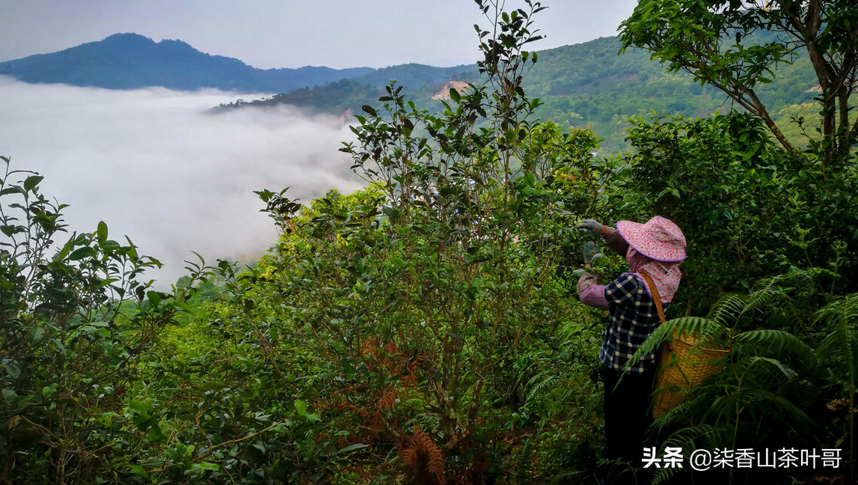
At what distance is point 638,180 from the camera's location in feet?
9.64

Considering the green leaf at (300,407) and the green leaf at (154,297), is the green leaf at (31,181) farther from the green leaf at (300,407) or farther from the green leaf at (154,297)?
the green leaf at (300,407)

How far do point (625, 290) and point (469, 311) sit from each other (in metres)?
0.74

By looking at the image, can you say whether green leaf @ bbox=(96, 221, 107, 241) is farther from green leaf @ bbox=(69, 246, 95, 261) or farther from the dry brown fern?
the dry brown fern

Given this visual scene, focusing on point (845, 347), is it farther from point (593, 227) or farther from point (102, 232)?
point (102, 232)

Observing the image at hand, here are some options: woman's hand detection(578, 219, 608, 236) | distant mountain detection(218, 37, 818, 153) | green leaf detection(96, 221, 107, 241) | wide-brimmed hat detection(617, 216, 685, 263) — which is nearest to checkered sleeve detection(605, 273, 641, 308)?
wide-brimmed hat detection(617, 216, 685, 263)

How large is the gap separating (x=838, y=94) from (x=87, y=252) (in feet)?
18.2

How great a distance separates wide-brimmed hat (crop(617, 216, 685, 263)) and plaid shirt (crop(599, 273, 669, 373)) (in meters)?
0.16

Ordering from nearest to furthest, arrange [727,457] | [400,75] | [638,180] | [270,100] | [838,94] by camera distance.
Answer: [727,457]
[638,180]
[838,94]
[400,75]
[270,100]

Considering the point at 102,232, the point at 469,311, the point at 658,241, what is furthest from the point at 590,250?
the point at 102,232

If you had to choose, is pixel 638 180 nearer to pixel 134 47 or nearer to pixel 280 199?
pixel 280 199

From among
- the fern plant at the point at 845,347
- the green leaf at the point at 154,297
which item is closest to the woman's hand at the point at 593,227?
the fern plant at the point at 845,347

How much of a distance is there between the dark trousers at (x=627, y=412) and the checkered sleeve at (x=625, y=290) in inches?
13.4

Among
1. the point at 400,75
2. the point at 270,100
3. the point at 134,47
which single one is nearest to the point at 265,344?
the point at 134,47

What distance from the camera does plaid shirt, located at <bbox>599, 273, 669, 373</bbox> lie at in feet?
7.41
